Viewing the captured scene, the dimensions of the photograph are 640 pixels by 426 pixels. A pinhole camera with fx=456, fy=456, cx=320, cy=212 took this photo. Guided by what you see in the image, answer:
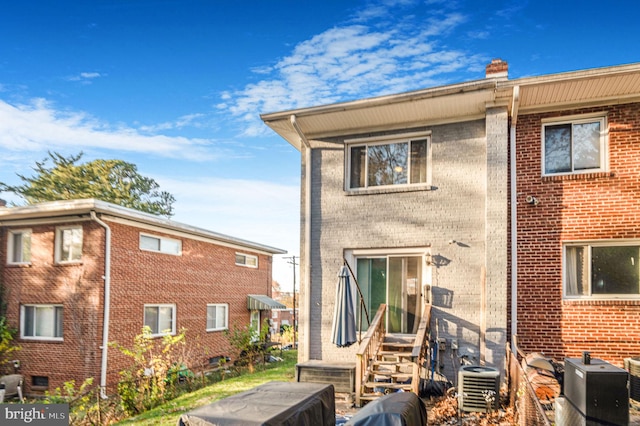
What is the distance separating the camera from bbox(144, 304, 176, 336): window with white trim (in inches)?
608

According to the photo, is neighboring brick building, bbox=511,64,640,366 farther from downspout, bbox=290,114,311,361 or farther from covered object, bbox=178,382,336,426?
covered object, bbox=178,382,336,426

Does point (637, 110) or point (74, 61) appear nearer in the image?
point (637, 110)

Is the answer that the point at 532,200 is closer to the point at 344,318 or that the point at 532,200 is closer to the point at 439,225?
the point at 439,225

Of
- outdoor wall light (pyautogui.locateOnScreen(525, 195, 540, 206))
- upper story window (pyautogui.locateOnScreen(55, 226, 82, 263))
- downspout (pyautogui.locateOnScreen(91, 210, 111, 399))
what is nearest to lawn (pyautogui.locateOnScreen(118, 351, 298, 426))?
downspout (pyautogui.locateOnScreen(91, 210, 111, 399))

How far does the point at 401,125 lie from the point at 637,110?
4669 millimetres

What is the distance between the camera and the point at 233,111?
1435 centimetres

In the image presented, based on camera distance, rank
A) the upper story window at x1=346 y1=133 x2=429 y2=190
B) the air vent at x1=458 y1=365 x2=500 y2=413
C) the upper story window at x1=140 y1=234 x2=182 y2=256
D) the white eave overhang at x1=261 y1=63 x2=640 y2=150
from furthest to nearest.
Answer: the upper story window at x1=140 y1=234 x2=182 y2=256 → the upper story window at x1=346 y1=133 x2=429 y2=190 → the white eave overhang at x1=261 y1=63 x2=640 y2=150 → the air vent at x1=458 y1=365 x2=500 y2=413

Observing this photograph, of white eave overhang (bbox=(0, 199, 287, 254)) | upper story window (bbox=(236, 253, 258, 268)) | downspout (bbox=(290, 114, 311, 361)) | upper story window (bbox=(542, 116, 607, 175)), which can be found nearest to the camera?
upper story window (bbox=(542, 116, 607, 175))

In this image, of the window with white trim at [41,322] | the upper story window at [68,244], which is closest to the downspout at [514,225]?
the upper story window at [68,244]

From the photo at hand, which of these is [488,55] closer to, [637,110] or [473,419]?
[637,110]

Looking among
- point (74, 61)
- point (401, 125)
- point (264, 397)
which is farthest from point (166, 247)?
point (264, 397)

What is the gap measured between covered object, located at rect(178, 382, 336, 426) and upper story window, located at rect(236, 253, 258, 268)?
50.5 ft

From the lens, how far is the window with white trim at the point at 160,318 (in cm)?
1545

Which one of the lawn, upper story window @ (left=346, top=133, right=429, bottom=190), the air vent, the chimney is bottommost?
the lawn
